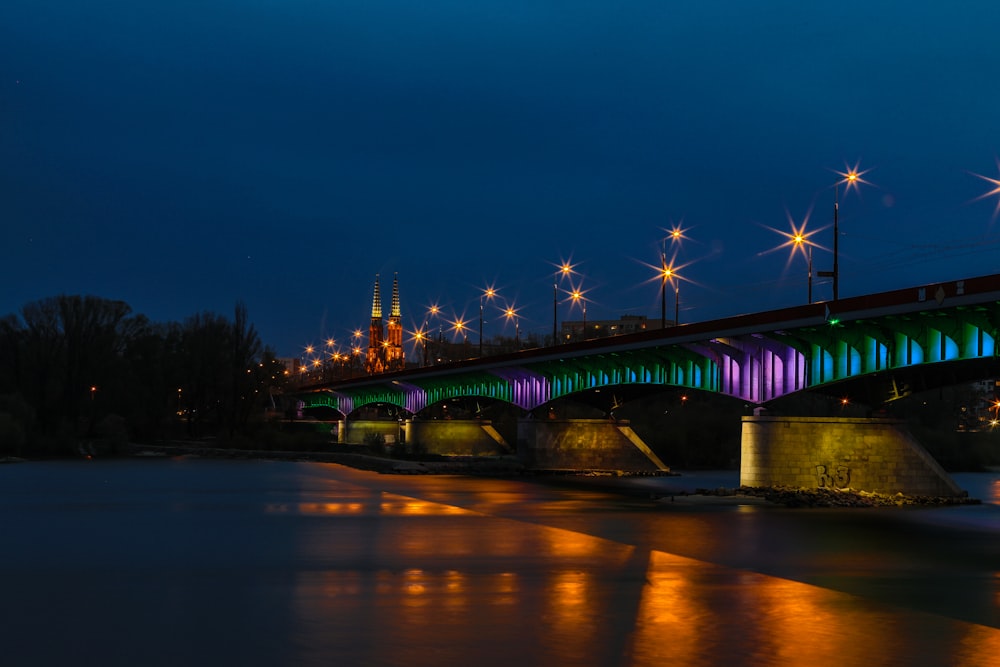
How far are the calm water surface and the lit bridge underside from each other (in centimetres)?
670

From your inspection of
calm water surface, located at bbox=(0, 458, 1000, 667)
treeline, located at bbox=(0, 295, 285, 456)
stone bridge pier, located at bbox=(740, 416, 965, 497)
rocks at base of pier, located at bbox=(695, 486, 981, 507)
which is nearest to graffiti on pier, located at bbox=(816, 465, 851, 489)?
stone bridge pier, located at bbox=(740, 416, 965, 497)

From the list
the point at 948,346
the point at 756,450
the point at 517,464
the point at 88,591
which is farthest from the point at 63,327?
the point at 88,591

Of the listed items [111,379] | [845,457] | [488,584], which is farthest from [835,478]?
[111,379]

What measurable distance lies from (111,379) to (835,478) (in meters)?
98.3

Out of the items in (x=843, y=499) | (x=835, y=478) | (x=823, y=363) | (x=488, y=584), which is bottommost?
(x=488, y=584)

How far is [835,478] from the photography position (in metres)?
Result: 60.8

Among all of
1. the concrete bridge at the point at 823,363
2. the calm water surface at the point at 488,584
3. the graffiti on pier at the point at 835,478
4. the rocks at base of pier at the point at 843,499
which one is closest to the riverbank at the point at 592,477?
the rocks at base of pier at the point at 843,499

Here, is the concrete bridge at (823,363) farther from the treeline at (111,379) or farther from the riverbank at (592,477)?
the treeline at (111,379)

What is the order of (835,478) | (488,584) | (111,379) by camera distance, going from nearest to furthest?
(488,584)
(835,478)
(111,379)

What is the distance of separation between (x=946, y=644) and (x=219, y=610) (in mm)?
13476

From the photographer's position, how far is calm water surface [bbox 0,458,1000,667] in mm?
20172

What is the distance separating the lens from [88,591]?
26.6 meters

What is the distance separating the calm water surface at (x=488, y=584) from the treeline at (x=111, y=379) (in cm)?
7300

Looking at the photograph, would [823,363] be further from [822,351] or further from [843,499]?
[843,499]
